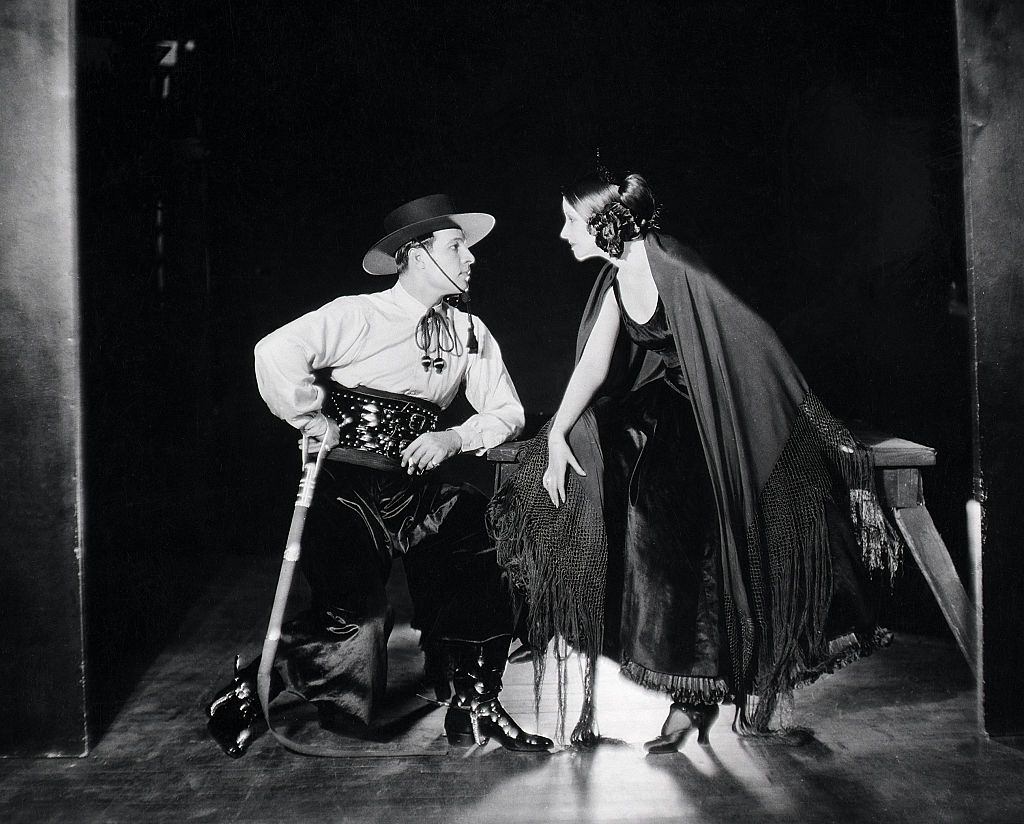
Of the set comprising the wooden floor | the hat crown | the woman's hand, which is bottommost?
the wooden floor

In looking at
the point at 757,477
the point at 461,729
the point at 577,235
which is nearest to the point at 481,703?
the point at 461,729

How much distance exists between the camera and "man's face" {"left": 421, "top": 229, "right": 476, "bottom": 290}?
2539 millimetres

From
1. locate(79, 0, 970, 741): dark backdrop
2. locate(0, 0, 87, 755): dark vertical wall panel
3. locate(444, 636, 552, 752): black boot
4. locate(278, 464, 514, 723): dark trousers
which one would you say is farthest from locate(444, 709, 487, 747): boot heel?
locate(0, 0, 87, 755): dark vertical wall panel

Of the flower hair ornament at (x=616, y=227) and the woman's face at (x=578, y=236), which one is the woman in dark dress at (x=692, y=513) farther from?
the woman's face at (x=578, y=236)

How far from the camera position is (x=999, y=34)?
2.33 meters

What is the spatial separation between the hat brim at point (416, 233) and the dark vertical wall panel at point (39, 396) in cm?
89

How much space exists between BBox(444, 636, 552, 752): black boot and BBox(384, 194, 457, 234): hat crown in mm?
1363

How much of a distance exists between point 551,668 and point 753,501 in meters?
0.96

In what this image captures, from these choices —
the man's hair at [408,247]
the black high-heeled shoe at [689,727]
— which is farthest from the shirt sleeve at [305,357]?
the black high-heeled shoe at [689,727]

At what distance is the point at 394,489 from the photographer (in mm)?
2441

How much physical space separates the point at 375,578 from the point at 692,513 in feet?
3.21

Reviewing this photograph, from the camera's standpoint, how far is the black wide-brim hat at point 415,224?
254 centimetres

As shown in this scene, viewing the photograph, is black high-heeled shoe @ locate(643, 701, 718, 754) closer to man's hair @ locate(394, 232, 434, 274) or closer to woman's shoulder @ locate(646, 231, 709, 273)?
woman's shoulder @ locate(646, 231, 709, 273)

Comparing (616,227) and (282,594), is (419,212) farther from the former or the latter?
(282,594)
